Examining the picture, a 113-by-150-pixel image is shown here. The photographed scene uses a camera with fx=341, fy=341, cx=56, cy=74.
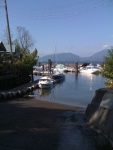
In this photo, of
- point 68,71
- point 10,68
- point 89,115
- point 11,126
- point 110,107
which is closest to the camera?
point 110,107

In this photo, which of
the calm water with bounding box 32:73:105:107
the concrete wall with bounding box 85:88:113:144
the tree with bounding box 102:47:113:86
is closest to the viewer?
the concrete wall with bounding box 85:88:113:144

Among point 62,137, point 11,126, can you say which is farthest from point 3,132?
point 62,137

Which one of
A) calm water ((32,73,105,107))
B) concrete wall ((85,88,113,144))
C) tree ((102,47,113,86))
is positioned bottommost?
calm water ((32,73,105,107))

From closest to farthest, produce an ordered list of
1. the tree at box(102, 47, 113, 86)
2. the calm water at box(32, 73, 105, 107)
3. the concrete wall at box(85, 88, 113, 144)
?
the concrete wall at box(85, 88, 113, 144) < the tree at box(102, 47, 113, 86) < the calm water at box(32, 73, 105, 107)

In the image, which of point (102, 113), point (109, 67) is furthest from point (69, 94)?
point (102, 113)

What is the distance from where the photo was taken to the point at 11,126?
17.3 meters

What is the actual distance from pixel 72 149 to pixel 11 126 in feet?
16.5

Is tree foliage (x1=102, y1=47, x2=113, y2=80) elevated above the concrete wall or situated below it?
above

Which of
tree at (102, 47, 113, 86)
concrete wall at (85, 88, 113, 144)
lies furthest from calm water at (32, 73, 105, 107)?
concrete wall at (85, 88, 113, 144)

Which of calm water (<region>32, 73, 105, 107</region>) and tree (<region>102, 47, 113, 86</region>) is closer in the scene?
tree (<region>102, 47, 113, 86</region>)

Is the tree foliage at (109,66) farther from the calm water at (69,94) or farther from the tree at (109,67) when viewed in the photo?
the calm water at (69,94)

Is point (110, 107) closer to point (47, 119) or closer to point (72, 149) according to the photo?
point (72, 149)

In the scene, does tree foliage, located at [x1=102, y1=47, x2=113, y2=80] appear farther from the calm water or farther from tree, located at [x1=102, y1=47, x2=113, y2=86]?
the calm water

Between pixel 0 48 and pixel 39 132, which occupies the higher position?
pixel 0 48
